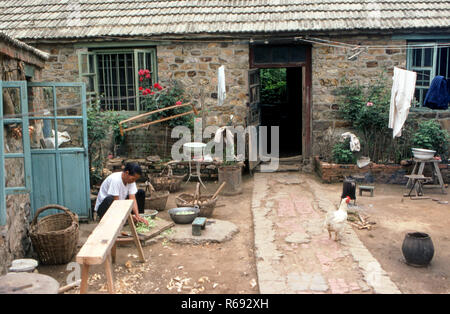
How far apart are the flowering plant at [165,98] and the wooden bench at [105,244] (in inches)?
205

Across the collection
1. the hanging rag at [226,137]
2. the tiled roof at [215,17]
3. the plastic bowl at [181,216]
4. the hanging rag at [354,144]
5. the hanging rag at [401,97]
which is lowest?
the plastic bowl at [181,216]

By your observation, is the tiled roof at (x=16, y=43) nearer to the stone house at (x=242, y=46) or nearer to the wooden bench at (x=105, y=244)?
the wooden bench at (x=105, y=244)

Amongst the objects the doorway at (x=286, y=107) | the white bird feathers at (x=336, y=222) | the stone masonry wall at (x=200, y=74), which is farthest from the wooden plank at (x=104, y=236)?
the doorway at (x=286, y=107)

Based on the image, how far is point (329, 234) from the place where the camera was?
7.12 meters

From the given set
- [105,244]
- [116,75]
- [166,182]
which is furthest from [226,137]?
[105,244]

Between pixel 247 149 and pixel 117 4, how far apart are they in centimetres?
527

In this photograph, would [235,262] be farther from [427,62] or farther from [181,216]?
[427,62]

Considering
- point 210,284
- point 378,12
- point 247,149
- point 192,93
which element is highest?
point 378,12

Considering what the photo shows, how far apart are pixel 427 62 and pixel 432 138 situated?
1993 mm

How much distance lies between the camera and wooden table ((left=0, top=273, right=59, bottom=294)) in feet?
13.9

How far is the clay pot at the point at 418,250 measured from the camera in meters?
6.08

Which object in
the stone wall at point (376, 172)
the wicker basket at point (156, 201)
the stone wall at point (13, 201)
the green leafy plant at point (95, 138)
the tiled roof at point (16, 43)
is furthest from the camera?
the stone wall at point (376, 172)

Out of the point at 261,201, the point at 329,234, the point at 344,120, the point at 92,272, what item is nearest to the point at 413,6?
the point at 344,120
